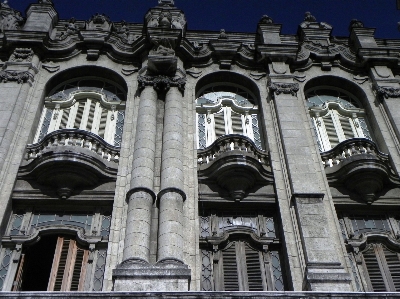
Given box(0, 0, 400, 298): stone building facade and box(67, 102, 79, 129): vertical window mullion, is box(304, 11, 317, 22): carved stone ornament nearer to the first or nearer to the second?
box(0, 0, 400, 298): stone building facade

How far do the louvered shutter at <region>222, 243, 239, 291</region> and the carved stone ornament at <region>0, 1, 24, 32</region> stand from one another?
11.9 meters

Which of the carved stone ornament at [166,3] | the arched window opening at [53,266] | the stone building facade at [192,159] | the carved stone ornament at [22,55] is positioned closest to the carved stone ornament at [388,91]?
the stone building facade at [192,159]

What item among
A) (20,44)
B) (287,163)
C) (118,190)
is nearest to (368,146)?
(287,163)

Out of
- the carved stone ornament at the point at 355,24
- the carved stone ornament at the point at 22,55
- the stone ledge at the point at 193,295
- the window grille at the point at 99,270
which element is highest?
the carved stone ornament at the point at 355,24

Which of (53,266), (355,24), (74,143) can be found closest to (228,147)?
(74,143)

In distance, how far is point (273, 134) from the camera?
57.6 ft

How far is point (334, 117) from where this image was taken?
19.6m

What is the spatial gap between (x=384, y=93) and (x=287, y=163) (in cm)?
531

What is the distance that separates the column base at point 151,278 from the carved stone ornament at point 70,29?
1104cm

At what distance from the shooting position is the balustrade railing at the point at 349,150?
→ 671 inches

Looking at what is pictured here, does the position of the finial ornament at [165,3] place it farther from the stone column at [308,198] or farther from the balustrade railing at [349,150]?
the balustrade railing at [349,150]

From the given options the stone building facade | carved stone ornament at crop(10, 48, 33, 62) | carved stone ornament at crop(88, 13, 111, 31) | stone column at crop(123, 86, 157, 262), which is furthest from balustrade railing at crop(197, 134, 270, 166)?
carved stone ornament at crop(88, 13, 111, 31)

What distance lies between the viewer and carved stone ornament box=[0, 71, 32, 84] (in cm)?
1828

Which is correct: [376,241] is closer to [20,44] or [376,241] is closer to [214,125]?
[214,125]
